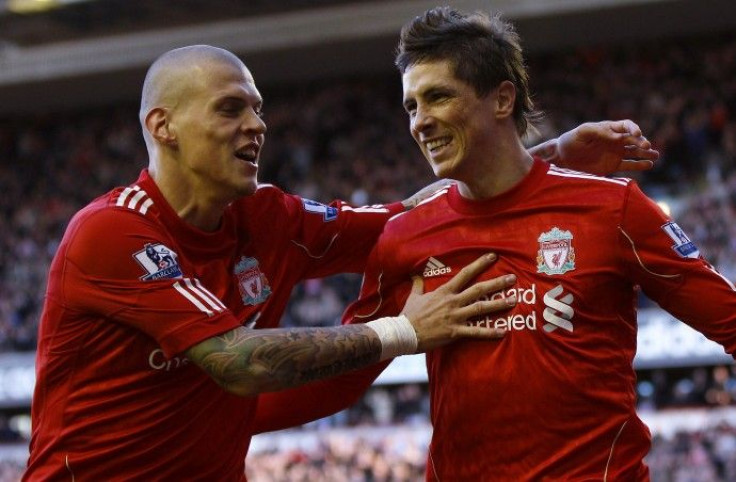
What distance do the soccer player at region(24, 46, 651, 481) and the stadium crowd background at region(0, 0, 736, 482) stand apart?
28.5ft

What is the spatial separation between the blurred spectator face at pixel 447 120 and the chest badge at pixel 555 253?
0.38m

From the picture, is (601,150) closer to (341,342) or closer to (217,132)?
(341,342)

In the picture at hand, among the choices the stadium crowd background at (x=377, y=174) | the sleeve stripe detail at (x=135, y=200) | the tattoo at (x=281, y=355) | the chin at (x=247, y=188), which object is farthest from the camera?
the stadium crowd background at (x=377, y=174)

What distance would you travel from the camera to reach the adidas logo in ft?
13.9

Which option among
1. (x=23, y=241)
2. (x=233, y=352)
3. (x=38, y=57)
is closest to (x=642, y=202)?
(x=233, y=352)

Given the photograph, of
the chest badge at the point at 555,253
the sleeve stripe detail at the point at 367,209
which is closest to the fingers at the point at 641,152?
the chest badge at the point at 555,253

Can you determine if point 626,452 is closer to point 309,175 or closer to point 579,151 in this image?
point 579,151

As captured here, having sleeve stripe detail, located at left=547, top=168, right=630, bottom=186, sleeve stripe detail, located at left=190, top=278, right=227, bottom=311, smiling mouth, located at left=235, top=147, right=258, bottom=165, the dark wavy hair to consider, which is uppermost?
the dark wavy hair

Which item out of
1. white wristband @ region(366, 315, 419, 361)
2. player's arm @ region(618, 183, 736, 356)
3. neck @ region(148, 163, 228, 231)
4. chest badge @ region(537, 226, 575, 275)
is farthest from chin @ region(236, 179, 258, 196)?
player's arm @ region(618, 183, 736, 356)

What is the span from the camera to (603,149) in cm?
461

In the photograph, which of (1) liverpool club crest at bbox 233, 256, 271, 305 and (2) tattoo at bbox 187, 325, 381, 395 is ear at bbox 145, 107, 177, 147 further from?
(2) tattoo at bbox 187, 325, 381, 395

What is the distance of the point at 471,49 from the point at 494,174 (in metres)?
0.45

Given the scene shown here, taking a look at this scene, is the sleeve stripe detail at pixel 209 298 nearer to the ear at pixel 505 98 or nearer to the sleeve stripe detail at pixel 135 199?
the sleeve stripe detail at pixel 135 199

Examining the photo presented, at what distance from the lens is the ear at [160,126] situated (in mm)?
4406
